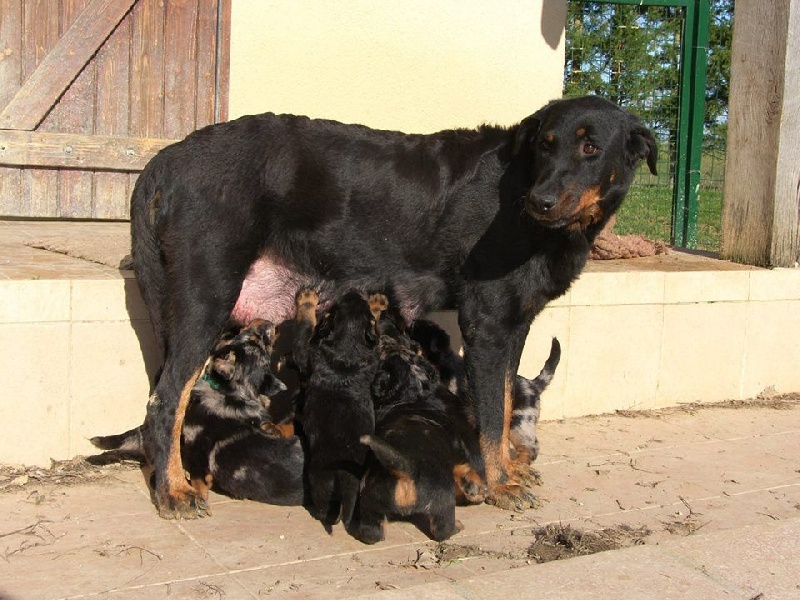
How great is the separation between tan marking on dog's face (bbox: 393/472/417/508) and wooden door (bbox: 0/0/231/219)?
4686mm

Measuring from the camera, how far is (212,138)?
195 inches

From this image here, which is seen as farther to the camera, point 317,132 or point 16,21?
point 16,21

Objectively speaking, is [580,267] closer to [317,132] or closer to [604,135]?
[604,135]

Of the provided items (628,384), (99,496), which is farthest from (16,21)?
(628,384)

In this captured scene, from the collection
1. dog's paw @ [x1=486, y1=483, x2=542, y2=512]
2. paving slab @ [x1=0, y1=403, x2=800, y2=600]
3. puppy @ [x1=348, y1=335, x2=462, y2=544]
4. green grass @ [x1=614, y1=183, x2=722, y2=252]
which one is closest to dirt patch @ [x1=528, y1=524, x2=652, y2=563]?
paving slab @ [x1=0, y1=403, x2=800, y2=600]

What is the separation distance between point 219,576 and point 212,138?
2228 mm

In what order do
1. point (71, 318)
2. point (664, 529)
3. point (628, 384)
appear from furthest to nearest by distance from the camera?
point (628, 384)
point (71, 318)
point (664, 529)

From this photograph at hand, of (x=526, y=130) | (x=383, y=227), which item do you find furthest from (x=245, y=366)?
(x=526, y=130)

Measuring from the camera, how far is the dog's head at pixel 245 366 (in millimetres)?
5227

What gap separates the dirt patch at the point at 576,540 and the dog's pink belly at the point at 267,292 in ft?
6.06

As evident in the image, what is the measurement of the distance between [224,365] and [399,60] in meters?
4.32

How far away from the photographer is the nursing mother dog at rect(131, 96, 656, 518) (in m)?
4.78

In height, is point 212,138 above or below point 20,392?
above

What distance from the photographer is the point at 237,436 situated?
484 cm
